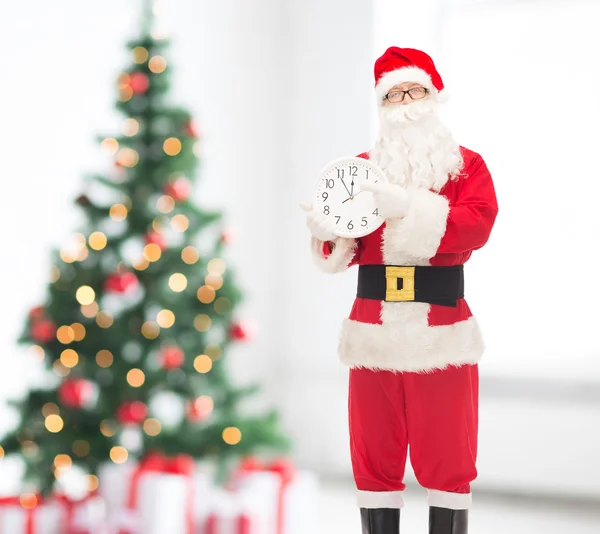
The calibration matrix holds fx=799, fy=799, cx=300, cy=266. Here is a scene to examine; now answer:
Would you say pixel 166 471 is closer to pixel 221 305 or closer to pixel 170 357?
pixel 170 357

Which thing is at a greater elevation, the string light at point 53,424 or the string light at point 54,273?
the string light at point 54,273

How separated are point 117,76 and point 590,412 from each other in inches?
90.5

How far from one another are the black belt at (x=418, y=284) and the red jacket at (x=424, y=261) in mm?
12

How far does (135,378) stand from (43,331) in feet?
1.06

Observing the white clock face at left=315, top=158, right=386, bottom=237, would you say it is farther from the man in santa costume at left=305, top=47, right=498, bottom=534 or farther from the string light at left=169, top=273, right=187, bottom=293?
the string light at left=169, top=273, right=187, bottom=293

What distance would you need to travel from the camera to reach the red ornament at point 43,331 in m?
2.47

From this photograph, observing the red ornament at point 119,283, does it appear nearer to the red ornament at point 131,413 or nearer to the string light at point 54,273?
the string light at point 54,273

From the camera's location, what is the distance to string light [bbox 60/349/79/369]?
252cm

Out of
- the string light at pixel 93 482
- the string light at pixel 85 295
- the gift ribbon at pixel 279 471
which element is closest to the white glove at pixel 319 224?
the string light at pixel 85 295

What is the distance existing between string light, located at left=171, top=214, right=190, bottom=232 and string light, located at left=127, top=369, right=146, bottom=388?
1.58 feet

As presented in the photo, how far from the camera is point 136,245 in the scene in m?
2.74

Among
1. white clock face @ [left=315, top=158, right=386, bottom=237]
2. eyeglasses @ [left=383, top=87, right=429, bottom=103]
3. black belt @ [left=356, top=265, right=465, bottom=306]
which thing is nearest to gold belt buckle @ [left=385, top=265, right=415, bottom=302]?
black belt @ [left=356, top=265, right=465, bottom=306]

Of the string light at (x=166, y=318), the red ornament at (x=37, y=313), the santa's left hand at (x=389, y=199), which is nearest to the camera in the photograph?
the santa's left hand at (x=389, y=199)

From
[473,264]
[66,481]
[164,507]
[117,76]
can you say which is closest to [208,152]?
[117,76]
